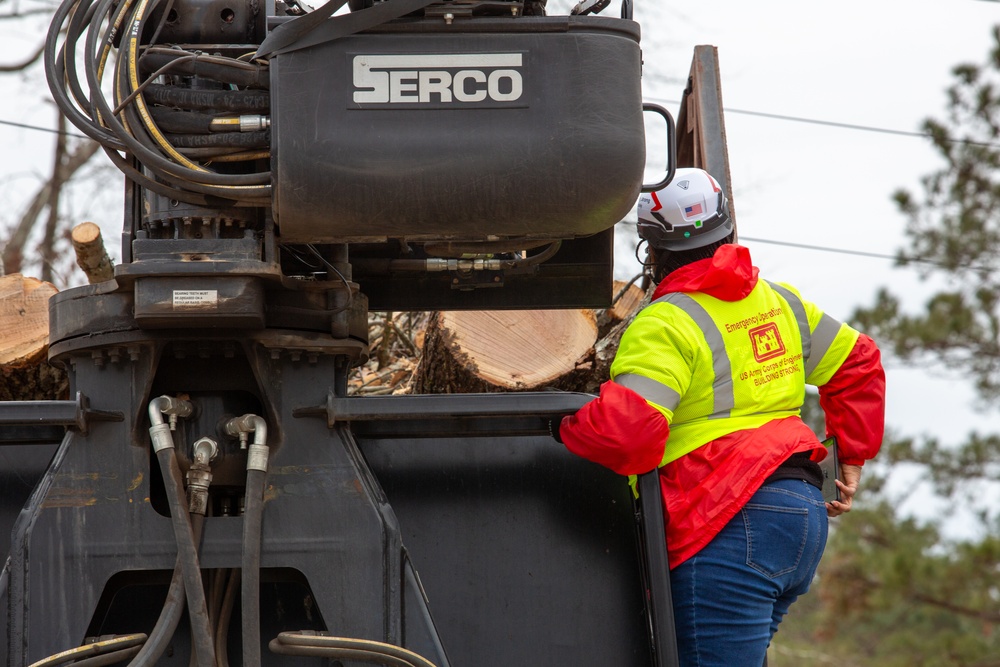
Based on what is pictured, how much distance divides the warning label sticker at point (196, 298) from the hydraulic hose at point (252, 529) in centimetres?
28

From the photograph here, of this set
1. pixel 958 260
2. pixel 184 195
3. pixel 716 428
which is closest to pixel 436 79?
pixel 184 195

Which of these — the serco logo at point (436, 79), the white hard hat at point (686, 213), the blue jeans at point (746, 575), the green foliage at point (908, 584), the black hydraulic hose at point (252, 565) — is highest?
the serco logo at point (436, 79)

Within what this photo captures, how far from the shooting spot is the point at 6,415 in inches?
105

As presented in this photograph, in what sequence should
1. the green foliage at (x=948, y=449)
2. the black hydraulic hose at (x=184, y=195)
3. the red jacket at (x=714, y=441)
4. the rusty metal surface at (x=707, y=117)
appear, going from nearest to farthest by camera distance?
the black hydraulic hose at (x=184, y=195)
the red jacket at (x=714, y=441)
the rusty metal surface at (x=707, y=117)
the green foliage at (x=948, y=449)

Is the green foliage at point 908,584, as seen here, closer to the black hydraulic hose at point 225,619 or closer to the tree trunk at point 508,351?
the tree trunk at point 508,351

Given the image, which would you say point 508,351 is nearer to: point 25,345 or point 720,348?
point 720,348

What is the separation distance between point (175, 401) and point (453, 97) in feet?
2.89

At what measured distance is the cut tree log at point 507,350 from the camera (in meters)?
4.43

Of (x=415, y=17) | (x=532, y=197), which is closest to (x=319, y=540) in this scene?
(x=532, y=197)

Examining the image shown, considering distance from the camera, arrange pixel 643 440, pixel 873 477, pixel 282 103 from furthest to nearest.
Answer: pixel 873 477 → pixel 643 440 → pixel 282 103

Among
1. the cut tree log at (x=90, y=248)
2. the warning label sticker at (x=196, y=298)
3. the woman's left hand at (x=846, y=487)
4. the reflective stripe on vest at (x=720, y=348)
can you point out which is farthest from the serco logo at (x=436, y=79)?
the cut tree log at (x=90, y=248)

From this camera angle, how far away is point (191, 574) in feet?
8.26

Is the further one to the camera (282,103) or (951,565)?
(951,565)

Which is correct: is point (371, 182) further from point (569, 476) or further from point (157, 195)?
point (569, 476)
